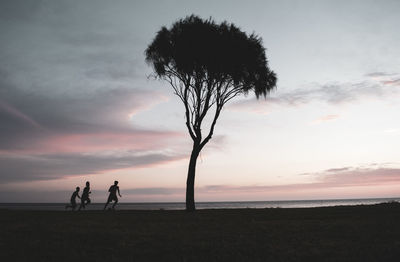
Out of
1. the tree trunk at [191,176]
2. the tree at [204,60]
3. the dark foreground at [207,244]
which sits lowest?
the dark foreground at [207,244]

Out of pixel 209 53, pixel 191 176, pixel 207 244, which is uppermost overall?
pixel 209 53

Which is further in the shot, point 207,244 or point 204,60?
point 204,60

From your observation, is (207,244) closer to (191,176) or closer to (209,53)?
(191,176)

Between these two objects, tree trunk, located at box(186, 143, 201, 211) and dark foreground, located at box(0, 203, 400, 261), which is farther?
tree trunk, located at box(186, 143, 201, 211)

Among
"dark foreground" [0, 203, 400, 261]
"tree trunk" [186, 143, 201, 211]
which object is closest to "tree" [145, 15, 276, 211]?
"tree trunk" [186, 143, 201, 211]

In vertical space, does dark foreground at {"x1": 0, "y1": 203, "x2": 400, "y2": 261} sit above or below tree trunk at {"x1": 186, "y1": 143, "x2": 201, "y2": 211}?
below

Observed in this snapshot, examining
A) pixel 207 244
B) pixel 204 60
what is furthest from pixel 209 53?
pixel 207 244

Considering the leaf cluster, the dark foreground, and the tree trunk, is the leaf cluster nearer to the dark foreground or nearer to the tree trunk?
the tree trunk

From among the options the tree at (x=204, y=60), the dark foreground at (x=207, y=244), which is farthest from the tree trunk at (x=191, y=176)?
the dark foreground at (x=207, y=244)

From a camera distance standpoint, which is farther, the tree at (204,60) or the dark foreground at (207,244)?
the tree at (204,60)

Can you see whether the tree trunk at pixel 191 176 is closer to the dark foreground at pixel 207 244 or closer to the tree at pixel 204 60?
the tree at pixel 204 60

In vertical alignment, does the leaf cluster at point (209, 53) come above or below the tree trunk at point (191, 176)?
above

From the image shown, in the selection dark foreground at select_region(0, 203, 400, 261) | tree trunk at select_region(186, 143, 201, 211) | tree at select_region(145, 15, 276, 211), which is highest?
tree at select_region(145, 15, 276, 211)

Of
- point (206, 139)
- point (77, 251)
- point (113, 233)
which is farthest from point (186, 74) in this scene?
point (77, 251)
